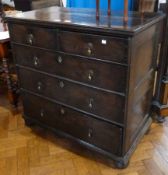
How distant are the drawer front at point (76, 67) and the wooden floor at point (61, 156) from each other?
1.97 ft

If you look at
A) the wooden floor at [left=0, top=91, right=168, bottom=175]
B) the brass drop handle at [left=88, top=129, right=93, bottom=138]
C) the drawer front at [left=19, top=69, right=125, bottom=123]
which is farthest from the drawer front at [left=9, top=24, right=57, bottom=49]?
the wooden floor at [left=0, top=91, right=168, bottom=175]

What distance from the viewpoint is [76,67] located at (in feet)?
4.76

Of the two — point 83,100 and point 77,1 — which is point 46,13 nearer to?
point 83,100

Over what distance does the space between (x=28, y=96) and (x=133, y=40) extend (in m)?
1.00

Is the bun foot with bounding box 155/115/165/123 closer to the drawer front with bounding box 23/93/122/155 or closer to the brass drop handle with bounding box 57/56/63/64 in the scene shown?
the drawer front with bounding box 23/93/122/155

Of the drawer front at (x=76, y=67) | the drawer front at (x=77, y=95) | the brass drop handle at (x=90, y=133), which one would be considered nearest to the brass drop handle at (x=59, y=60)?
the drawer front at (x=76, y=67)

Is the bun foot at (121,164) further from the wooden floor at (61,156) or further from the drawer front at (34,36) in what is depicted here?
the drawer front at (34,36)

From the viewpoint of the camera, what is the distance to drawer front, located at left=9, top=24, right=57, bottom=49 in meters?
1.47

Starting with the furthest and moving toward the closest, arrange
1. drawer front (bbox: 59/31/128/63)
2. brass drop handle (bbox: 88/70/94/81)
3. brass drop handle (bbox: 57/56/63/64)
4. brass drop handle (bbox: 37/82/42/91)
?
brass drop handle (bbox: 37/82/42/91)
brass drop handle (bbox: 57/56/63/64)
brass drop handle (bbox: 88/70/94/81)
drawer front (bbox: 59/31/128/63)

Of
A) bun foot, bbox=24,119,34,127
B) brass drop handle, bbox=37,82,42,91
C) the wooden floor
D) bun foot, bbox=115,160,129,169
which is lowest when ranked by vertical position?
the wooden floor

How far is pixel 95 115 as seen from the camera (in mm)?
1519

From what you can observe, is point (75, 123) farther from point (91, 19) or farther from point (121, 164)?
point (91, 19)

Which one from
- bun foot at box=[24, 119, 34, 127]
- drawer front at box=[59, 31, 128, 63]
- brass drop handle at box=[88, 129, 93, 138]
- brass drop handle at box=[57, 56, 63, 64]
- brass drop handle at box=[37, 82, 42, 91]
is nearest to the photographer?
drawer front at box=[59, 31, 128, 63]

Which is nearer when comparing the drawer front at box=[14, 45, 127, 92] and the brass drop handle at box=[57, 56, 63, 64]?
the drawer front at box=[14, 45, 127, 92]
